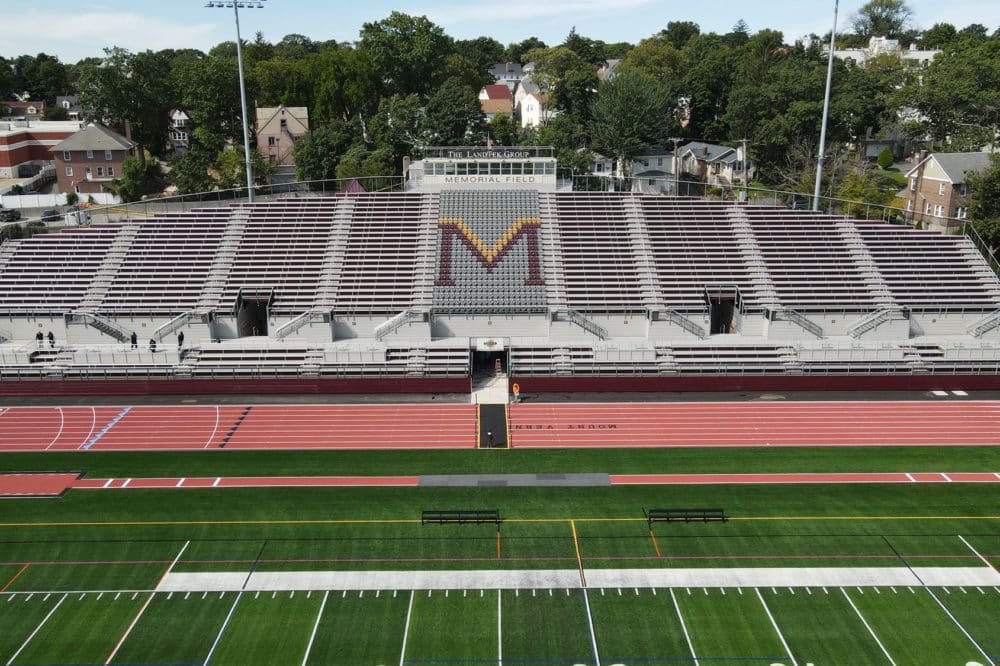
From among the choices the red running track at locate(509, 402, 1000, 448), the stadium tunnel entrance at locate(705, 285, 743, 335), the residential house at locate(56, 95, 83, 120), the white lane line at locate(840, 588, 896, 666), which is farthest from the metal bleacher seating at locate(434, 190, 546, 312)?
the residential house at locate(56, 95, 83, 120)

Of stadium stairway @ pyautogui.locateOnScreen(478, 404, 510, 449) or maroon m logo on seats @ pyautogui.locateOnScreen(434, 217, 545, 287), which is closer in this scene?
stadium stairway @ pyautogui.locateOnScreen(478, 404, 510, 449)

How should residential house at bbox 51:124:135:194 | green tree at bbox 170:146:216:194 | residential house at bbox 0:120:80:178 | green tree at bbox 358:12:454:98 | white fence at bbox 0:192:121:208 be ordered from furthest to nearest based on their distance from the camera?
green tree at bbox 358:12:454:98 → residential house at bbox 0:120:80:178 → residential house at bbox 51:124:135:194 → white fence at bbox 0:192:121:208 → green tree at bbox 170:146:216:194

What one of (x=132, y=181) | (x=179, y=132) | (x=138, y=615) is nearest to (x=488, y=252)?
(x=138, y=615)

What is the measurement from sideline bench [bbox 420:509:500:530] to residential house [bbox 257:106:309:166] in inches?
2331

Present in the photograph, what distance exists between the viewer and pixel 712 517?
22.6m

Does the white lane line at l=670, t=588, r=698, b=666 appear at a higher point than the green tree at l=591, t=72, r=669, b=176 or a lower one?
lower

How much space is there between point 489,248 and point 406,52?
5506 centimetres

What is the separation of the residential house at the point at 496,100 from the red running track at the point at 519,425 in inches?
3053

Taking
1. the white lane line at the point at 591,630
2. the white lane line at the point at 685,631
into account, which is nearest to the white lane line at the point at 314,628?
the white lane line at the point at 591,630

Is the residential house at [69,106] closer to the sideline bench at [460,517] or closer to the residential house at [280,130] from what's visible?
the residential house at [280,130]

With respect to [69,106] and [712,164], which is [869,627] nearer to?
[712,164]

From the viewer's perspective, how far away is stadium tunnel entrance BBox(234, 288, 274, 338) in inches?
1487

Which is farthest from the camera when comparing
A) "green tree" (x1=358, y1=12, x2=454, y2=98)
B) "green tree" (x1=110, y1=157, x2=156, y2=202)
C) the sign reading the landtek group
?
"green tree" (x1=358, y1=12, x2=454, y2=98)

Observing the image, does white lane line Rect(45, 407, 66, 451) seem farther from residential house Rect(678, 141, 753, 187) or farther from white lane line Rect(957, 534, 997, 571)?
residential house Rect(678, 141, 753, 187)
